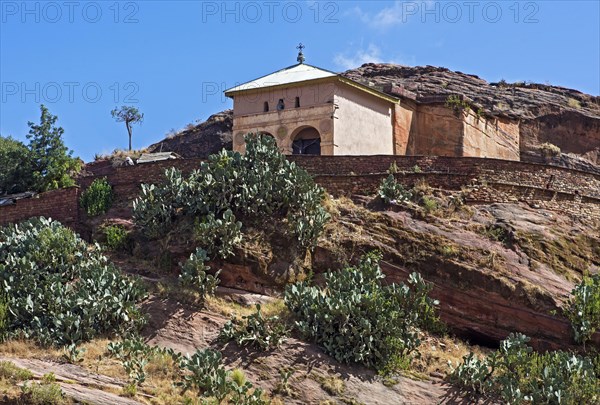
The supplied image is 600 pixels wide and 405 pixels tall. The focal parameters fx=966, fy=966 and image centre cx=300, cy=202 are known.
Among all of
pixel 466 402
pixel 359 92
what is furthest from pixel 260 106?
pixel 466 402

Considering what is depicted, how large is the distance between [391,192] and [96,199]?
854 cm

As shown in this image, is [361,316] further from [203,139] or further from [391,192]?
[203,139]

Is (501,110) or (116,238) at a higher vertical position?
(501,110)

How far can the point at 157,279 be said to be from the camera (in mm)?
24172

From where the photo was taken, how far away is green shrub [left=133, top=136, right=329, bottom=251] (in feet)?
83.0

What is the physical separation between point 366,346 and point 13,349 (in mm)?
7718

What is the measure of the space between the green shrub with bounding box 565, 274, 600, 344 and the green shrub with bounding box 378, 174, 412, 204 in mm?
5541

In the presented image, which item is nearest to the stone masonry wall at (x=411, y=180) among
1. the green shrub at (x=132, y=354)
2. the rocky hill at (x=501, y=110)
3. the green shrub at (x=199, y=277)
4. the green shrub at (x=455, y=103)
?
the green shrub at (x=199, y=277)

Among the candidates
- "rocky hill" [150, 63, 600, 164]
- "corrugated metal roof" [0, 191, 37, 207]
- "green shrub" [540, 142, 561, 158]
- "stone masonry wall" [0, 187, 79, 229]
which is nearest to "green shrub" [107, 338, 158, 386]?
"stone masonry wall" [0, 187, 79, 229]

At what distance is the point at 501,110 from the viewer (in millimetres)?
41438

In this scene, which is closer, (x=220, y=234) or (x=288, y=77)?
(x=220, y=234)

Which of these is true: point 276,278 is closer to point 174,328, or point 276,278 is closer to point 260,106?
point 174,328

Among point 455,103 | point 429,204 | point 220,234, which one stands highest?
point 455,103

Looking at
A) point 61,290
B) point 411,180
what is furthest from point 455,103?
point 61,290
